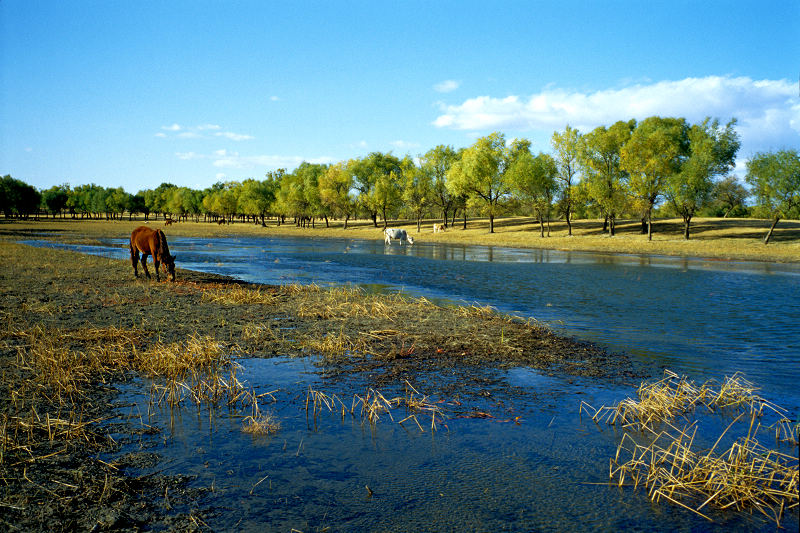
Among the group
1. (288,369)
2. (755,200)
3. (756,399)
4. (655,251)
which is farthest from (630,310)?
(755,200)

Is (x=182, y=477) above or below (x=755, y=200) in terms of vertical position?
below

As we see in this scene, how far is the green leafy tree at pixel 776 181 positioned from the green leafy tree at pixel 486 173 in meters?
31.3

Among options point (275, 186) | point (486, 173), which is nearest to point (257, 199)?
point (275, 186)

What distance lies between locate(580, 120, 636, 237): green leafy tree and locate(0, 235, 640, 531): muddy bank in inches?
1962

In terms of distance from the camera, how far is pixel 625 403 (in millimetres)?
7781

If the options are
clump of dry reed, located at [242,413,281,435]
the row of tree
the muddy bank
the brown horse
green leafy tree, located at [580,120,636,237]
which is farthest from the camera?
green leafy tree, located at [580,120,636,237]

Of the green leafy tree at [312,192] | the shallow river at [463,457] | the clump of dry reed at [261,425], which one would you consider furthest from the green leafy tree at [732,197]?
the clump of dry reed at [261,425]

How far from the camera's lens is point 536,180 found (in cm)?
6719

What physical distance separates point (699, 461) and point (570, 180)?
66.8 m

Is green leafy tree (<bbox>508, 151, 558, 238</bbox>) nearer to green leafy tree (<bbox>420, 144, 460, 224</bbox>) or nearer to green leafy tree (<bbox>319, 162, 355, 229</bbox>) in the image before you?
green leafy tree (<bbox>420, 144, 460, 224</bbox>)

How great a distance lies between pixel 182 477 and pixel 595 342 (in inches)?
404

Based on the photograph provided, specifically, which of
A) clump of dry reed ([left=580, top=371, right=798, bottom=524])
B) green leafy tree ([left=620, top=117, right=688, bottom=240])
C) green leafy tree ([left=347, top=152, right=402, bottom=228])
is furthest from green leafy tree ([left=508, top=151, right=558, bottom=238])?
clump of dry reed ([left=580, top=371, right=798, bottom=524])

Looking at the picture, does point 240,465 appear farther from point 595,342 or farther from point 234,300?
point 234,300

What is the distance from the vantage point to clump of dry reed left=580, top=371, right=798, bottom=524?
5.27 metres
